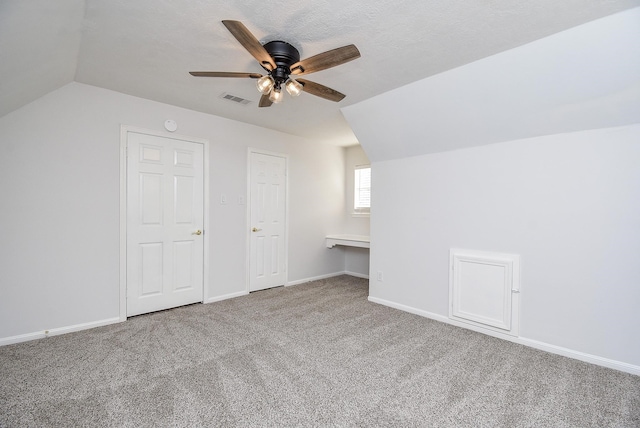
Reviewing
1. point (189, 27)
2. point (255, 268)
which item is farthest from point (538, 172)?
point (255, 268)

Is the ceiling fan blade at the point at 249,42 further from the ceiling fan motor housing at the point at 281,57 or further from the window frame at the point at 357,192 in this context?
the window frame at the point at 357,192

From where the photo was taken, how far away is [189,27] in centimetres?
202

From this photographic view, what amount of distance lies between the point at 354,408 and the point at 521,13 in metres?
2.70

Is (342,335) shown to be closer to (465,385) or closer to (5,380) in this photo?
(465,385)

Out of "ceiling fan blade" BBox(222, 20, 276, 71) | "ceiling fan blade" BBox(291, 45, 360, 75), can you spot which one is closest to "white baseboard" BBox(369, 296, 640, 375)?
"ceiling fan blade" BBox(291, 45, 360, 75)

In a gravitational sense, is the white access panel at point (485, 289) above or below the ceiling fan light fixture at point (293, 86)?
below

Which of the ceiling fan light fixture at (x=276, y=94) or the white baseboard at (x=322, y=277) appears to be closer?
the ceiling fan light fixture at (x=276, y=94)

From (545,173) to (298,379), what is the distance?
9.12ft

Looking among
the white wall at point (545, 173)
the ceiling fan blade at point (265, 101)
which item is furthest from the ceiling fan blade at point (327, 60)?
the white wall at point (545, 173)

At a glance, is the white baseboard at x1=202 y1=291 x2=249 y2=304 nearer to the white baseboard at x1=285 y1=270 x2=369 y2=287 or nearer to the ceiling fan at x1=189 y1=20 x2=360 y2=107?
the white baseboard at x1=285 y1=270 x2=369 y2=287

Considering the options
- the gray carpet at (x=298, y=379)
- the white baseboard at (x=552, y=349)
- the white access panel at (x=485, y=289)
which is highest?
the white access panel at (x=485, y=289)

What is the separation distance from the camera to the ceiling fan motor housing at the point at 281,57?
2.08m

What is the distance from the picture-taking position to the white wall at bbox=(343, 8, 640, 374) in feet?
7.17

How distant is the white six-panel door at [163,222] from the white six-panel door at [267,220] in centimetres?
77
